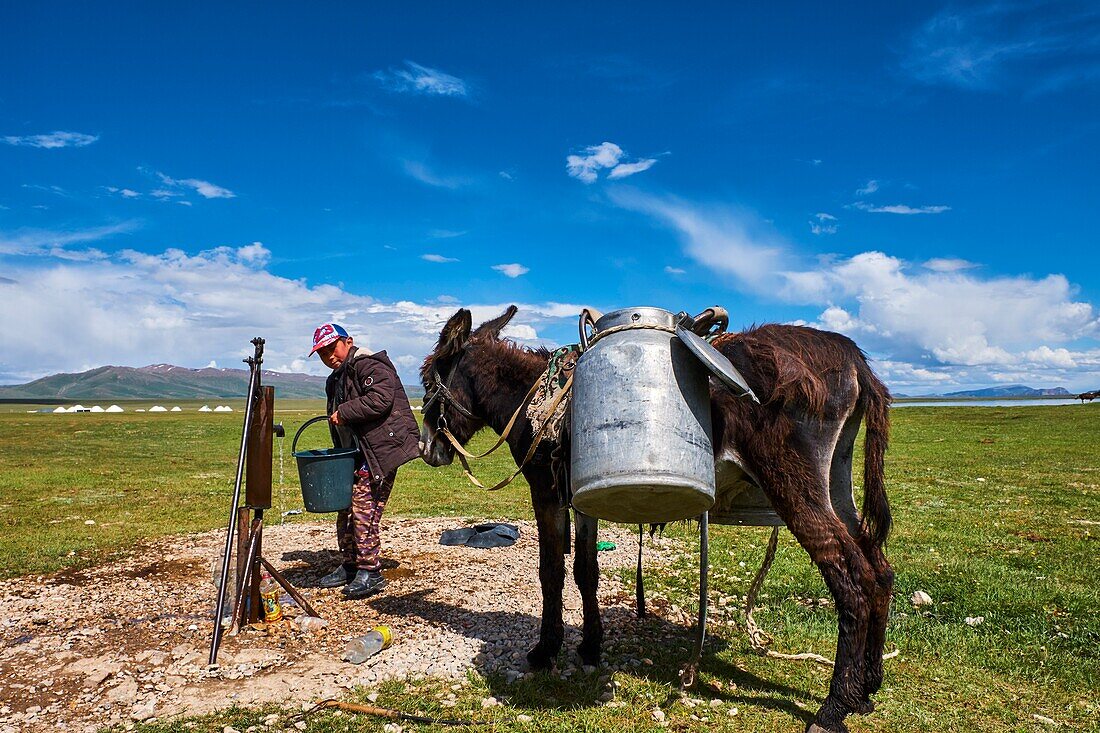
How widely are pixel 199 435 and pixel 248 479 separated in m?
35.7

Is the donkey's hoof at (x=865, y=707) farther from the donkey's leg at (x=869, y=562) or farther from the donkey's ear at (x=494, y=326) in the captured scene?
the donkey's ear at (x=494, y=326)

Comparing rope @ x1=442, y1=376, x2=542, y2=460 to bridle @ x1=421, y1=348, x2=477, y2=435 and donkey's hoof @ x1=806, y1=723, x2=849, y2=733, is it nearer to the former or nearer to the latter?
bridle @ x1=421, y1=348, x2=477, y2=435

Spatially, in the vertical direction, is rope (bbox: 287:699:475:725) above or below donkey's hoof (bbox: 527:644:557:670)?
below

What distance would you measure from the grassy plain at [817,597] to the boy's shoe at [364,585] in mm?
2570

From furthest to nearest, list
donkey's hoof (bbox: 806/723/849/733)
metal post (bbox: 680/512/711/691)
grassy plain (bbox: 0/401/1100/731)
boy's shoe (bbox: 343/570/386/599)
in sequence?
boy's shoe (bbox: 343/570/386/599)
metal post (bbox: 680/512/711/691)
grassy plain (bbox: 0/401/1100/731)
donkey's hoof (bbox: 806/723/849/733)

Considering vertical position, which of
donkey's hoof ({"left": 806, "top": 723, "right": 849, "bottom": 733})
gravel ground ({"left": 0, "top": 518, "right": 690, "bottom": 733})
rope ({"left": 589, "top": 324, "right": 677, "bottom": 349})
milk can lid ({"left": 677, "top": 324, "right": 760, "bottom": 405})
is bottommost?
gravel ground ({"left": 0, "top": 518, "right": 690, "bottom": 733})

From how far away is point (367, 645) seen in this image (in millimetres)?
6266

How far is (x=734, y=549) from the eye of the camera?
10469 mm

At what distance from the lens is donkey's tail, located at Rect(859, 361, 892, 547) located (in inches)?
211

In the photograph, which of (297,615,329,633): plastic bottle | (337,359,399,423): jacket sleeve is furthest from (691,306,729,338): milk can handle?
(297,615,329,633): plastic bottle

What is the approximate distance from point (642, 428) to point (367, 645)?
3.72 meters

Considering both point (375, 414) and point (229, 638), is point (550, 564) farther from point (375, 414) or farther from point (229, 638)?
point (229, 638)

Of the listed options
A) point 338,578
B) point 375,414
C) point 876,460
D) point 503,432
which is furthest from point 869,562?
point 338,578

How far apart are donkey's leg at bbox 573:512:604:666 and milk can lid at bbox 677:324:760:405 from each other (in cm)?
226
